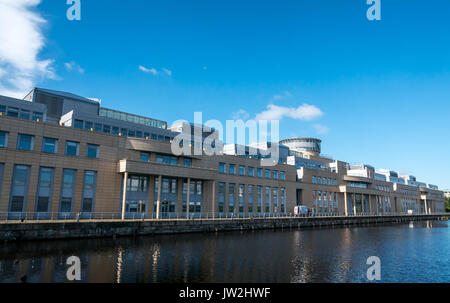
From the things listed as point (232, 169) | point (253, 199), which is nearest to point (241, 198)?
point (253, 199)

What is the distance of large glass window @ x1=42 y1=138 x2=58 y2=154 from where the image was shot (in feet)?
142

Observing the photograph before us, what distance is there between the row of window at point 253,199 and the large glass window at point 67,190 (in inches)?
1153

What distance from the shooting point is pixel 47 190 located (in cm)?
4284

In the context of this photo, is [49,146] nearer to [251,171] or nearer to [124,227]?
[124,227]

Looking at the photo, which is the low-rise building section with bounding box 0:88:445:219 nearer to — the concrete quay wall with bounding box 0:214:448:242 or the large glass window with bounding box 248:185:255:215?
the large glass window with bounding box 248:185:255:215

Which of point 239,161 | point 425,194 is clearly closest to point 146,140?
point 239,161

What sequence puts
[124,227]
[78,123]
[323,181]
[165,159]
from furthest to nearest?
[323,181] < [78,123] < [165,159] < [124,227]

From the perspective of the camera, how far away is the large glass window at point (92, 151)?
47.2m

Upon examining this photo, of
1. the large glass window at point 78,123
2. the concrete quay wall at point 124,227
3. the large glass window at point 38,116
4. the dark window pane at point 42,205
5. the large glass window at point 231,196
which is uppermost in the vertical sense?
the large glass window at point 38,116

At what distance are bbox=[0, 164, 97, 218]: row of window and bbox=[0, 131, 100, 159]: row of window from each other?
2.54m

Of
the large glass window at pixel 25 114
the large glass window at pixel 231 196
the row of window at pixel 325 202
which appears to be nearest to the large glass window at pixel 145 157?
the large glass window at pixel 25 114

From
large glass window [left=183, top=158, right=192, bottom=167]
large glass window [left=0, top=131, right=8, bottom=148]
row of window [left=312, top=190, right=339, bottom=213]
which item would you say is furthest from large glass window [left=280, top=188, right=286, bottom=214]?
large glass window [left=0, top=131, right=8, bottom=148]

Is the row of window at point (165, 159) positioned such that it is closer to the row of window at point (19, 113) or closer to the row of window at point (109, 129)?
the row of window at point (109, 129)

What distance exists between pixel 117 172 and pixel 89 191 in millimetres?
5071
